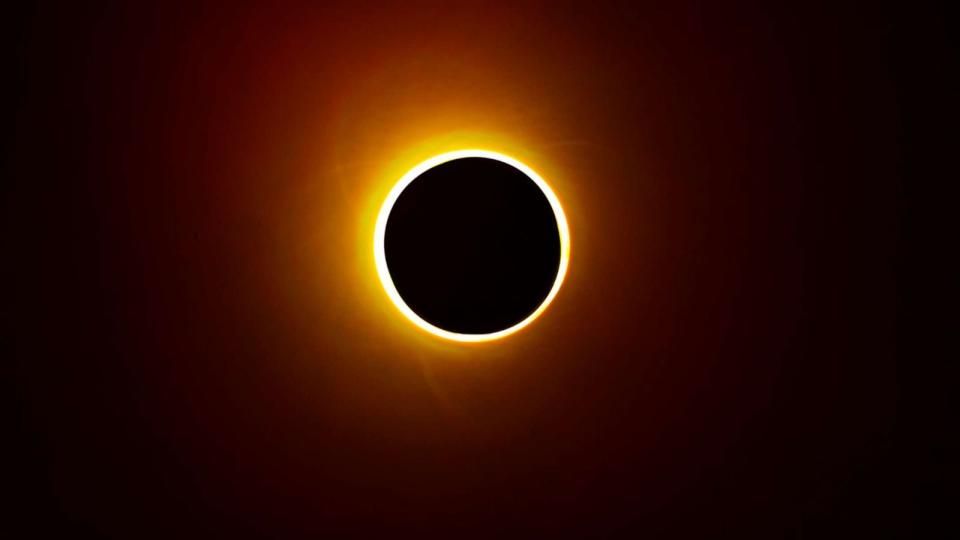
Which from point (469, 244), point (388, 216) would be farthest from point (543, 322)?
point (388, 216)

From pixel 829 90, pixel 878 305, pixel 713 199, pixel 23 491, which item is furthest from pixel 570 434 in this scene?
pixel 23 491

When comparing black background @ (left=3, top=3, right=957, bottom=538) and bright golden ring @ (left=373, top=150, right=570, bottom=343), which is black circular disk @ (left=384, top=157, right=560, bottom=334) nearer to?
bright golden ring @ (left=373, top=150, right=570, bottom=343)

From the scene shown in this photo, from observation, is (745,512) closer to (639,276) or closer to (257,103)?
(639,276)

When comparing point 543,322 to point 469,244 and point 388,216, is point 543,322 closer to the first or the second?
point 469,244

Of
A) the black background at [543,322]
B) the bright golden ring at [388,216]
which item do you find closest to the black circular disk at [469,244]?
the bright golden ring at [388,216]

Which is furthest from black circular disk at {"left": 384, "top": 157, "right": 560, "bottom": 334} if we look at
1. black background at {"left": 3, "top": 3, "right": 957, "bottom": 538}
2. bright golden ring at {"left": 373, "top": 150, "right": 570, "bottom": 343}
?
black background at {"left": 3, "top": 3, "right": 957, "bottom": 538}

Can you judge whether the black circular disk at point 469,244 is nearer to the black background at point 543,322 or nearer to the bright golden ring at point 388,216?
the bright golden ring at point 388,216
